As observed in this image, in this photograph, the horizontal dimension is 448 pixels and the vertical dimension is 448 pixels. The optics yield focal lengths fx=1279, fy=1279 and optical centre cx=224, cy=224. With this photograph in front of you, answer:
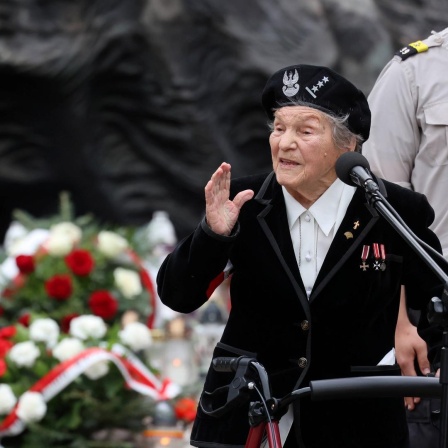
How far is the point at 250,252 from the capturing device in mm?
2818

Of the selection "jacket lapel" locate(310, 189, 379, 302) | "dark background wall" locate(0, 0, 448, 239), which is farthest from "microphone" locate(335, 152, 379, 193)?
"dark background wall" locate(0, 0, 448, 239)

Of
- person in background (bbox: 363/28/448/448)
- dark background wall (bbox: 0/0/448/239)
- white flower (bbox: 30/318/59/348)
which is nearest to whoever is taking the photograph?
person in background (bbox: 363/28/448/448)

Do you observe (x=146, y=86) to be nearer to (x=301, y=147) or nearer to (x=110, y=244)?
(x=110, y=244)

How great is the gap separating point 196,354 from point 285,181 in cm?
449

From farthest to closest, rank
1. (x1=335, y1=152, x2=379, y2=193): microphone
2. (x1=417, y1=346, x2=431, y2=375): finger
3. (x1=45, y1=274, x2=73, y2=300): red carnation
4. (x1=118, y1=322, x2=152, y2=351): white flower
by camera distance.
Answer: (x1=45, y1=274, x2=73, y2=300): red carnation, (x1=118, y1=322, x2=152, y2=351): white flower, (x1=417, y1=346, x2=431, y2=375): finger, (x1=335, y1=152, x2=379, y2=193): microphone

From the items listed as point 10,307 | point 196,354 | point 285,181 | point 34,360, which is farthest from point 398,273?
point 196,354

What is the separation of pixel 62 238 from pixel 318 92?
10.8 ft

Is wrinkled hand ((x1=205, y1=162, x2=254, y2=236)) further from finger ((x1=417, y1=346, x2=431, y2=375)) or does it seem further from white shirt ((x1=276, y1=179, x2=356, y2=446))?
finger ((x1=417, y1=346, x2=431, y2=375))

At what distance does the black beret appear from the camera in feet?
9.25

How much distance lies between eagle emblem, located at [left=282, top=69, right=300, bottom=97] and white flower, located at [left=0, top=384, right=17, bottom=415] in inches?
110

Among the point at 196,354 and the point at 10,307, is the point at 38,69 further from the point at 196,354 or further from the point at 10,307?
the point at 10,307

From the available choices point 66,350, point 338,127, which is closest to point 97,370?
point 66,350

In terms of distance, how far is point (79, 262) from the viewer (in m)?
5.80

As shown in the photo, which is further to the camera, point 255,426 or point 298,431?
point 298,431
